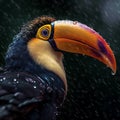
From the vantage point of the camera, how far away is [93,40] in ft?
10.8

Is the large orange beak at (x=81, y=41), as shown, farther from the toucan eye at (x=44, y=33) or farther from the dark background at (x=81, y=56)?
the dark background at (x=81, y=56)

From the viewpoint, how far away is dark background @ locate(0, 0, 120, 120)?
5570 millimetres

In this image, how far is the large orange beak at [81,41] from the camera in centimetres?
329

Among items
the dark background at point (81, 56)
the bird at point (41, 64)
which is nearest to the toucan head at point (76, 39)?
the bird at point (41, 64)

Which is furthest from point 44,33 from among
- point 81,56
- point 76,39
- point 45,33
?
point 81,56

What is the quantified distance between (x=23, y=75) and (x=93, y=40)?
1.67 ft

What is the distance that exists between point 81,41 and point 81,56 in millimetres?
2367

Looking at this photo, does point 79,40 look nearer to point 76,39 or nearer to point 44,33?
point 76,39

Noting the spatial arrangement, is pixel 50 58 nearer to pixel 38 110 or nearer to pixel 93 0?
pixel 38 110

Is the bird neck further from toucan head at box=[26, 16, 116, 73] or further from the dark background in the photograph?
A: the dark background

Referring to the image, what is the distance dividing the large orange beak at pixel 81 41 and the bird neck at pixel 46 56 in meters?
0.06

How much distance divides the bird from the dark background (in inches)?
82.1

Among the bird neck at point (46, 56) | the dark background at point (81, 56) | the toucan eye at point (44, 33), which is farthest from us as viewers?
the dark background at point (81, 56)

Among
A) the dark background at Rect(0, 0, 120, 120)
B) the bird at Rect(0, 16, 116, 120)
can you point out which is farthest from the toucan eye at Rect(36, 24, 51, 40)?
the dark background at Rect(0, 0, 120, 120)
